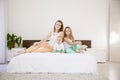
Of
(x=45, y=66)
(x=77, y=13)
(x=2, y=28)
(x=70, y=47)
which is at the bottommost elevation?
(x=45, y=66)

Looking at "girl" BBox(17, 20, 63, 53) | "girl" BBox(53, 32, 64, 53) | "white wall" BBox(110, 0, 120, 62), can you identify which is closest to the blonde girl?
"girl" BBox(53, 32, 64, 53)

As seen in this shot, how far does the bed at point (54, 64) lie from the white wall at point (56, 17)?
11.1ft

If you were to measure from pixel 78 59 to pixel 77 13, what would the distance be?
365 cm

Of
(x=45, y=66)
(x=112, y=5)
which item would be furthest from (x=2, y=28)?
(x=112, y=5)

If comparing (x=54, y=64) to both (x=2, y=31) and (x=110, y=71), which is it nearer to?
(x=110, y=71)

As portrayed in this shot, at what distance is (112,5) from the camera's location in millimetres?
8086

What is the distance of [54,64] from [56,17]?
3.62 metres

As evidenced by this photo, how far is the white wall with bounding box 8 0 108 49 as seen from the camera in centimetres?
797

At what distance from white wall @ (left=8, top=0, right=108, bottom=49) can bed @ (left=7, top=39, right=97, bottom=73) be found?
339cm

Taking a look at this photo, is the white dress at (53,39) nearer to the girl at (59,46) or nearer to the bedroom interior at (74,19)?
the girl at (59,46)

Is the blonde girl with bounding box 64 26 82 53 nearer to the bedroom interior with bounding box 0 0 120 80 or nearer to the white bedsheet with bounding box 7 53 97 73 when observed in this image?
the white bedsheet with bounding box 7 53 97 73

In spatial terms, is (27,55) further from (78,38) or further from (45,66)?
(78,38)

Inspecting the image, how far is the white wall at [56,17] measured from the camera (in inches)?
314

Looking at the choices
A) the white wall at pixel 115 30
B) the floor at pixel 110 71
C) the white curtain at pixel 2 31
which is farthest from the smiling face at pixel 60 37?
the white wall at pixel 115 30
